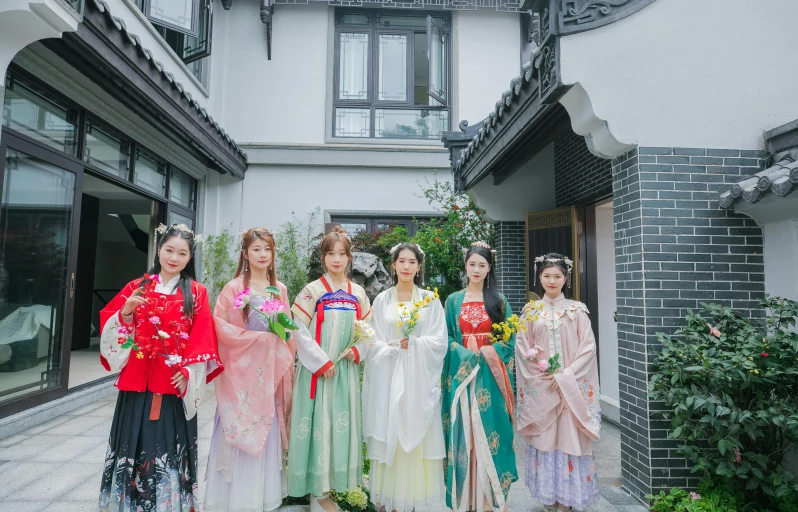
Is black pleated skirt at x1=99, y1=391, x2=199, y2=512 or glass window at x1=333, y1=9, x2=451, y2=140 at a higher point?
glass window at x1=333, y1=9, x2=451, y2=140

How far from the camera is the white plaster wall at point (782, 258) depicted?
2.96 m

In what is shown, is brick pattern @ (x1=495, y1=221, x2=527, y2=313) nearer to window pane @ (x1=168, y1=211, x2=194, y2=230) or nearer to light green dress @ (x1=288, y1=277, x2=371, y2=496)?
light green dress @ (x1=288, y1=277, x2=371, y2=496)

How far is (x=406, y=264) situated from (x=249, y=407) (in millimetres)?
1274

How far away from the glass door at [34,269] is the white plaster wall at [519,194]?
4844mm

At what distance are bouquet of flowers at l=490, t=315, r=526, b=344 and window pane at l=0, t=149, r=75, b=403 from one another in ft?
14.5

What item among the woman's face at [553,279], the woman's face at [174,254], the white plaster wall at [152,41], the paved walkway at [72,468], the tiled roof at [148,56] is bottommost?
the paved walkway at [72,468]

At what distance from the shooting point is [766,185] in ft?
8.68

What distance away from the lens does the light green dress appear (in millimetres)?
2779

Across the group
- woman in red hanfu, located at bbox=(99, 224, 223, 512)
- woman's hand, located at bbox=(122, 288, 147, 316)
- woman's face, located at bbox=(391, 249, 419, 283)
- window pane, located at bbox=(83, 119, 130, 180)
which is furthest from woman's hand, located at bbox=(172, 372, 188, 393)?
window pane, located at bbox=(83, 119, 130, 180)

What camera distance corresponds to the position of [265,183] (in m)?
8.73

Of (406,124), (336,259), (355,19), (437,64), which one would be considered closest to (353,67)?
(355,19)

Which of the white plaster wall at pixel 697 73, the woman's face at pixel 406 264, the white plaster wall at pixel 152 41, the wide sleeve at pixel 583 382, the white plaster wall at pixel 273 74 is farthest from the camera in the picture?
the white plaster wall at pixel 273 74

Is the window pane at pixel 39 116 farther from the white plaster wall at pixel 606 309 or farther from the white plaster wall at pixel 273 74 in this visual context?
the white plaster wall at pixel 606 309

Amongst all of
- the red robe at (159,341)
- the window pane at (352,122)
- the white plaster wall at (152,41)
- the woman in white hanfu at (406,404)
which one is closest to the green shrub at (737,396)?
the woman in white hanfu at (406,404)
